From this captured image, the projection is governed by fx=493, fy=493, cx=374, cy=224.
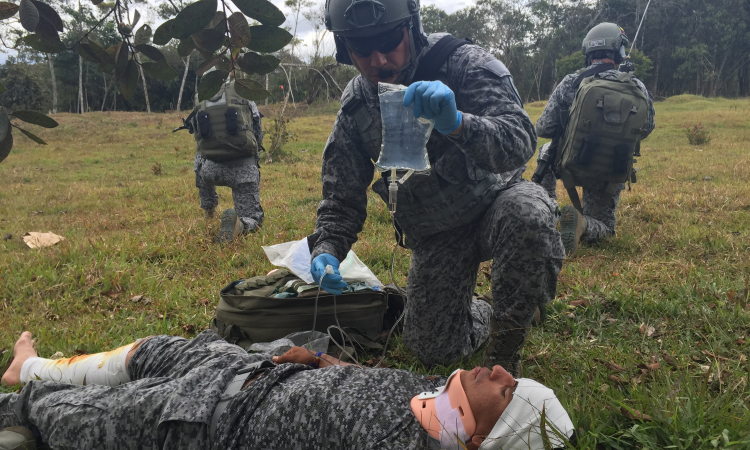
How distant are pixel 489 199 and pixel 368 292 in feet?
2.85

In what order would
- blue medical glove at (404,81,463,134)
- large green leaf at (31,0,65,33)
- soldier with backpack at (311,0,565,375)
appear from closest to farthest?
large green leaf at (31,0,65,33) < blue medical glove at (404,81,463,134) < soldier with backpack at (311,0,565,375)

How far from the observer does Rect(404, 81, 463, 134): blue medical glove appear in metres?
1.88

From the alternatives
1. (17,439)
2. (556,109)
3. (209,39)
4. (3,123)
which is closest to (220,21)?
(209,39)

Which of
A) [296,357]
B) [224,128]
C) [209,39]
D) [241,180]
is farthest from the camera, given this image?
[241,180]

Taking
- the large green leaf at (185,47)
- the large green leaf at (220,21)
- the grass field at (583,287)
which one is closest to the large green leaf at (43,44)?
the large green leaf at (185,47)

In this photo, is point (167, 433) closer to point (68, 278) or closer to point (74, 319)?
point (74, 319)

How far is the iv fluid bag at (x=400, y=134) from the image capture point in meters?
2.09

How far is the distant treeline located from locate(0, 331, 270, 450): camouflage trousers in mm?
24691

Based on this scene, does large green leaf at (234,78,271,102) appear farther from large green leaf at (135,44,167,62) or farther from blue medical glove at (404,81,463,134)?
blue medical glove at (404,81,463,134)

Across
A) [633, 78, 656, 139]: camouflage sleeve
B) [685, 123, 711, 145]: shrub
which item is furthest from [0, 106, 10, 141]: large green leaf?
[685, 123, 711, 145]: shrub

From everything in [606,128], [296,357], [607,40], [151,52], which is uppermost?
[607,40]

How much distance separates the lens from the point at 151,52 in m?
1.56

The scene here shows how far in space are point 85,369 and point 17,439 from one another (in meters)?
0.47

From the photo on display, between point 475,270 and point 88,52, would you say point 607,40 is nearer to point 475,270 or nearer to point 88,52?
point 475,270
